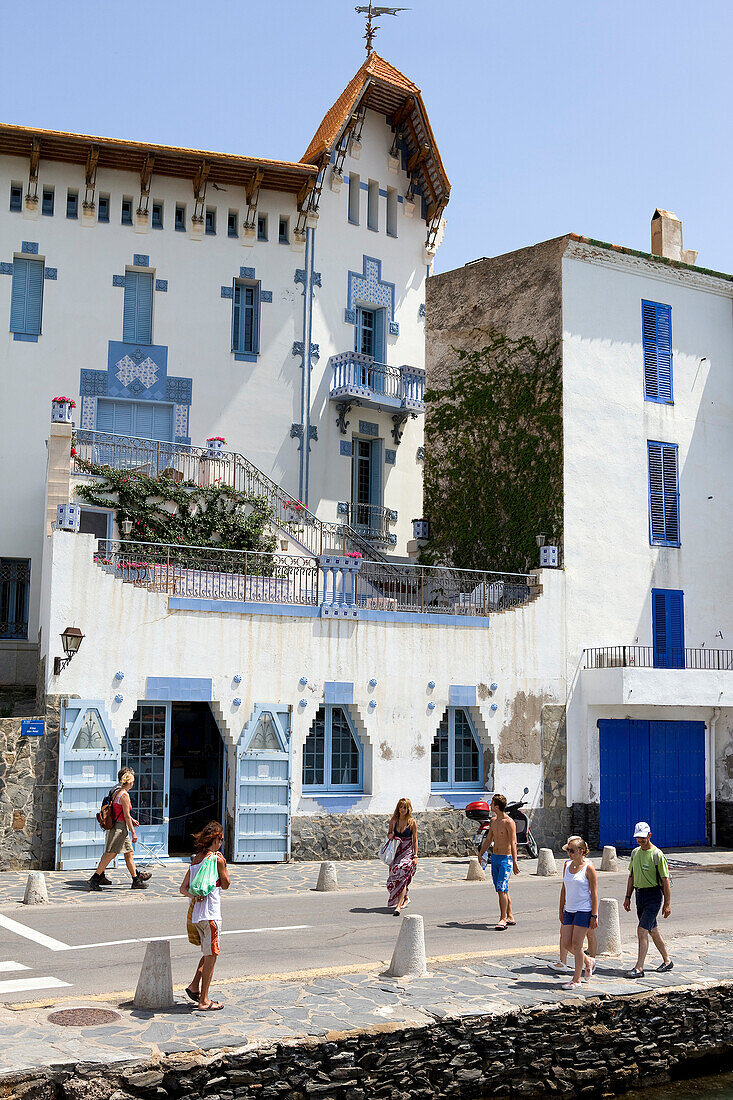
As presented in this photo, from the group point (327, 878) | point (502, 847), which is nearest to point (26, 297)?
point (327, 878)

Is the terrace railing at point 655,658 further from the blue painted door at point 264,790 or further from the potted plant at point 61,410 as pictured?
the potted plant at point 61,410

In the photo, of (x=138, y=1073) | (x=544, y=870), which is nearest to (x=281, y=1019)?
(x=138, y=1073)

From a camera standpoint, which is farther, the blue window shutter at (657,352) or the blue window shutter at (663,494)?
the blue window shutter at (657,352)

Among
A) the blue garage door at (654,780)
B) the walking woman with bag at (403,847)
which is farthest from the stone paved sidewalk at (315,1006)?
the blue garage door at (654,780)

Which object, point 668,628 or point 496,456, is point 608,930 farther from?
point 496,456

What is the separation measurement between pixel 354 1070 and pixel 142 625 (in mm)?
10509

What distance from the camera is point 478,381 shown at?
29.8 meters

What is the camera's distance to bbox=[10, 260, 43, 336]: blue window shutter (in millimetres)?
25406

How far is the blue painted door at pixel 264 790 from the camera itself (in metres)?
19.8

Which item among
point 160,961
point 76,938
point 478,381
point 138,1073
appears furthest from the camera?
point 478,381

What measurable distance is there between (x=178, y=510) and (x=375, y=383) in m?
8.07

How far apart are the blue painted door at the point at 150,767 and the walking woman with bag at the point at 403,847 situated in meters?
5.55

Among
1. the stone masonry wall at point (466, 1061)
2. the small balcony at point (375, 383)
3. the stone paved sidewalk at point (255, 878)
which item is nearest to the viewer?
the stone masonry wall at point (466, 1061)

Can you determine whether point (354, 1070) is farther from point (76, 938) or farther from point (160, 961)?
point (76, 938)
